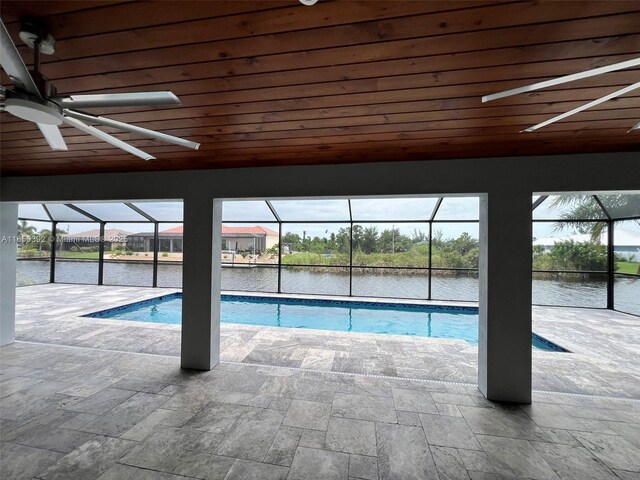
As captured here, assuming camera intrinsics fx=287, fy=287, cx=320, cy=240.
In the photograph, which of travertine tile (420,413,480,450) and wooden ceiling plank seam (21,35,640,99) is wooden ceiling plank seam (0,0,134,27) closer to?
wooden ceiling plank seam (21,35,640,99)

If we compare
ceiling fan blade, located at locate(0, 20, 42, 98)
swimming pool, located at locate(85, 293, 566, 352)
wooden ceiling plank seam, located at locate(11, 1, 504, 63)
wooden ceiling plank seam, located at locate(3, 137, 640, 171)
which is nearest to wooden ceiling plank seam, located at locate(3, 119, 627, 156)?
wooden ceiling plank seam, located at locate(3, 137, 640, 171)

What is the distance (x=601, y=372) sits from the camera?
3211 millimetres

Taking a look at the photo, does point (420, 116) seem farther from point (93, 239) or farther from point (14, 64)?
point (93, 239)

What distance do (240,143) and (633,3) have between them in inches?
90.1

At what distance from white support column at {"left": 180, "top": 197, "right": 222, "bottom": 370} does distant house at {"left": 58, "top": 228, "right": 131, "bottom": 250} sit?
7.23 meters

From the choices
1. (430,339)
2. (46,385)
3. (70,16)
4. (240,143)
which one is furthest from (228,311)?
(70,16)

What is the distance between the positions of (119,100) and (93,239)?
9.68 m

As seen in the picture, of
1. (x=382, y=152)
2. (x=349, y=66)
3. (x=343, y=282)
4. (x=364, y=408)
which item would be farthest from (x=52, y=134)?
(x=343, y=282)

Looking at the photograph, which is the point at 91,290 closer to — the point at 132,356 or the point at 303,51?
the point at 132,356

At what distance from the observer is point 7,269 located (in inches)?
150

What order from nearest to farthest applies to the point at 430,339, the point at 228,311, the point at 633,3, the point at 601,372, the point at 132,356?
the point at 633,3, the point at 601,372, the point at 132,356, the point at 430,339, the point at 228,311

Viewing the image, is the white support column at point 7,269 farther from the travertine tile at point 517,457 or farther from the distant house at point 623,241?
the distant house at point 623,241

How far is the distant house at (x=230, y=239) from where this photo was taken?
7.93 metres

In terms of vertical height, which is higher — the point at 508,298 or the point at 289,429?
the point at 508,298
